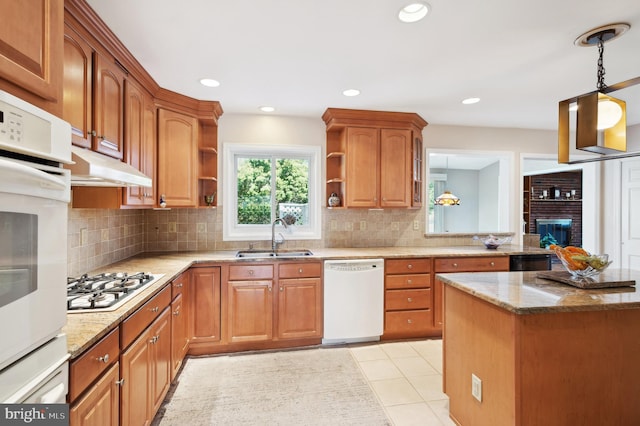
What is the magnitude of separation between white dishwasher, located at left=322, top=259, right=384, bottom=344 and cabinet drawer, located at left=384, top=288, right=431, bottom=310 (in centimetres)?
10

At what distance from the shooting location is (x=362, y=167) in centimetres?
341

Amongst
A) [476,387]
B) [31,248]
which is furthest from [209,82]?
[476,387]

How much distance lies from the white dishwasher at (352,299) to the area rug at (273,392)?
233 mm

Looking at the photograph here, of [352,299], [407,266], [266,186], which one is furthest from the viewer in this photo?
[266,186]

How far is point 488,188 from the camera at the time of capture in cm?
633

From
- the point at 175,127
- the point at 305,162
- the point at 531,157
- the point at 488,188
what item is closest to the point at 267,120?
the point at 305,162

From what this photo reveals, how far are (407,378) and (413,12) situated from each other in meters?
2.61

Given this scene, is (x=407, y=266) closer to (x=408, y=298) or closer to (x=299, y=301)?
(x=408, y=298)

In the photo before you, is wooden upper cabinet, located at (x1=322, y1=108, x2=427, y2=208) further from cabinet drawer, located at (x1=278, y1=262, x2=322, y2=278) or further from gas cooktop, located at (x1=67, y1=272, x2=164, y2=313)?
gas cooktop, located at (x1=67, y1=272, x2=164, y2=313)

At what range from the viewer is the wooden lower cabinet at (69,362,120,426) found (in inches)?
43.2

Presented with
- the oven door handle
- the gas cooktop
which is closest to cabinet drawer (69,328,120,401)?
the gas cooktop

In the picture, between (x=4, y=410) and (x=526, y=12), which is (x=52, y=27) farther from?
(x=526, y=12)

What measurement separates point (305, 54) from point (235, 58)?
0.52 m

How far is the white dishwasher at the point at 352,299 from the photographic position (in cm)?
304
